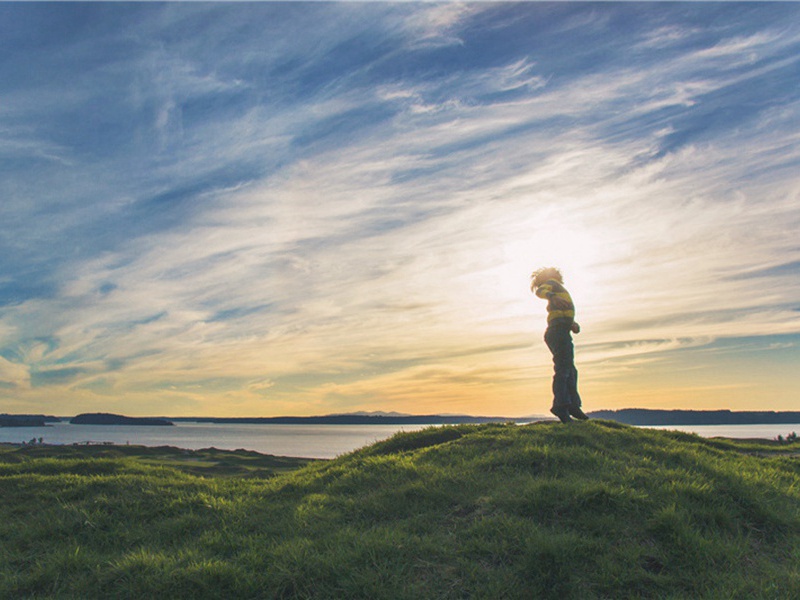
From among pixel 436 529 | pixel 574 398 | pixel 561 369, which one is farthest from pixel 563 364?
pixel 436 529

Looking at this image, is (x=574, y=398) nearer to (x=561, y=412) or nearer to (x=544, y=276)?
(x=561, y=412)

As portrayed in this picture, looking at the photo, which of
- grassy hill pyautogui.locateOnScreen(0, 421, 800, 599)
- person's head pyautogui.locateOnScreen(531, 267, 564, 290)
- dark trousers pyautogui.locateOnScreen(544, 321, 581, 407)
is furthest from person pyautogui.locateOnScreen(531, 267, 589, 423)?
grassy hill pyautogui.locateOnScreen(0, 421, 800, 599)

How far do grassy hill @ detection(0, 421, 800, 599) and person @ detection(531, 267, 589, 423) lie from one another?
3.23m

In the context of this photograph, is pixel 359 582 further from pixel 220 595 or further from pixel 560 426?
pixel 560 426

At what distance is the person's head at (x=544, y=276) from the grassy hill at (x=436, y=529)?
5751mm

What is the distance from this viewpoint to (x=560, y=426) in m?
13.4

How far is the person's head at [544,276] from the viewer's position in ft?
53.8

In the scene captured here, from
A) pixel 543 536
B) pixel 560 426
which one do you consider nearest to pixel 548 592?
pixel 543 536

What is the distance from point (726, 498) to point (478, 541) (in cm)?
442

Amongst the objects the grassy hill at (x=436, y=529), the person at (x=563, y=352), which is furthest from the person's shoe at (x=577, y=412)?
the grassy hill at (x=436, y=529)

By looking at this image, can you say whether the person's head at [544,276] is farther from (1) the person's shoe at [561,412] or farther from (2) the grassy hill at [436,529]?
(2) the grassy hill at [436,529]

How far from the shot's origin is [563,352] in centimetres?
1530

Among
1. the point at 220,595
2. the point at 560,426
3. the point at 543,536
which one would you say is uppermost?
the point at 560,426

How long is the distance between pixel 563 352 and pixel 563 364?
341 mm
